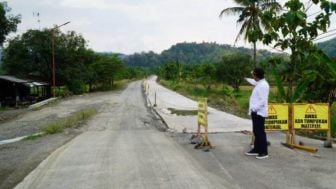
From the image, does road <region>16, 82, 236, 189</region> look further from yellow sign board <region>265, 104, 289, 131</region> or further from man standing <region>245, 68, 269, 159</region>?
yellow sign board <region>265, 104, 289, 131</region>

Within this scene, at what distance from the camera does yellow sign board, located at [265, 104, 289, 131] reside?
10828 millimetres

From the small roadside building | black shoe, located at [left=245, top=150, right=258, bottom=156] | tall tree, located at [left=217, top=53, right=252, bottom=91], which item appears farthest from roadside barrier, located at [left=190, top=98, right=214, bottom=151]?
tall tree, located at [left=217, top=53, right=252, bottom=91]

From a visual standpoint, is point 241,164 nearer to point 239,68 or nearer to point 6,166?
point 6,166

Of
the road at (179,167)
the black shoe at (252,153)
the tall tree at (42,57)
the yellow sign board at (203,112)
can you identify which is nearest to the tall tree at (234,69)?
the tall tree at (42,57)

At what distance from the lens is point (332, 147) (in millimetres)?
10758

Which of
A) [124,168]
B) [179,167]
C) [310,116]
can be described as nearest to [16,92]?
[310,116]

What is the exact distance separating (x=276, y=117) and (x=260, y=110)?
1620 mm

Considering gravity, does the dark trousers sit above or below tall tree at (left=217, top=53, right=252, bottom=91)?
below

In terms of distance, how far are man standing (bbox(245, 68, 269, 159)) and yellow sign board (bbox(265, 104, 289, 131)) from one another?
1360 millimetres

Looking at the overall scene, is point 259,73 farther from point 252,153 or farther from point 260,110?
point 252,153

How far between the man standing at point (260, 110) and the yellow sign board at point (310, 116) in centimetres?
173

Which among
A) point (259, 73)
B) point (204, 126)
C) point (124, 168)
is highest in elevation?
point (259, 73)

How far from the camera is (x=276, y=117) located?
10867 mm

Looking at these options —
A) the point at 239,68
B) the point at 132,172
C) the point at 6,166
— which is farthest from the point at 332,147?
the point at 239,68
